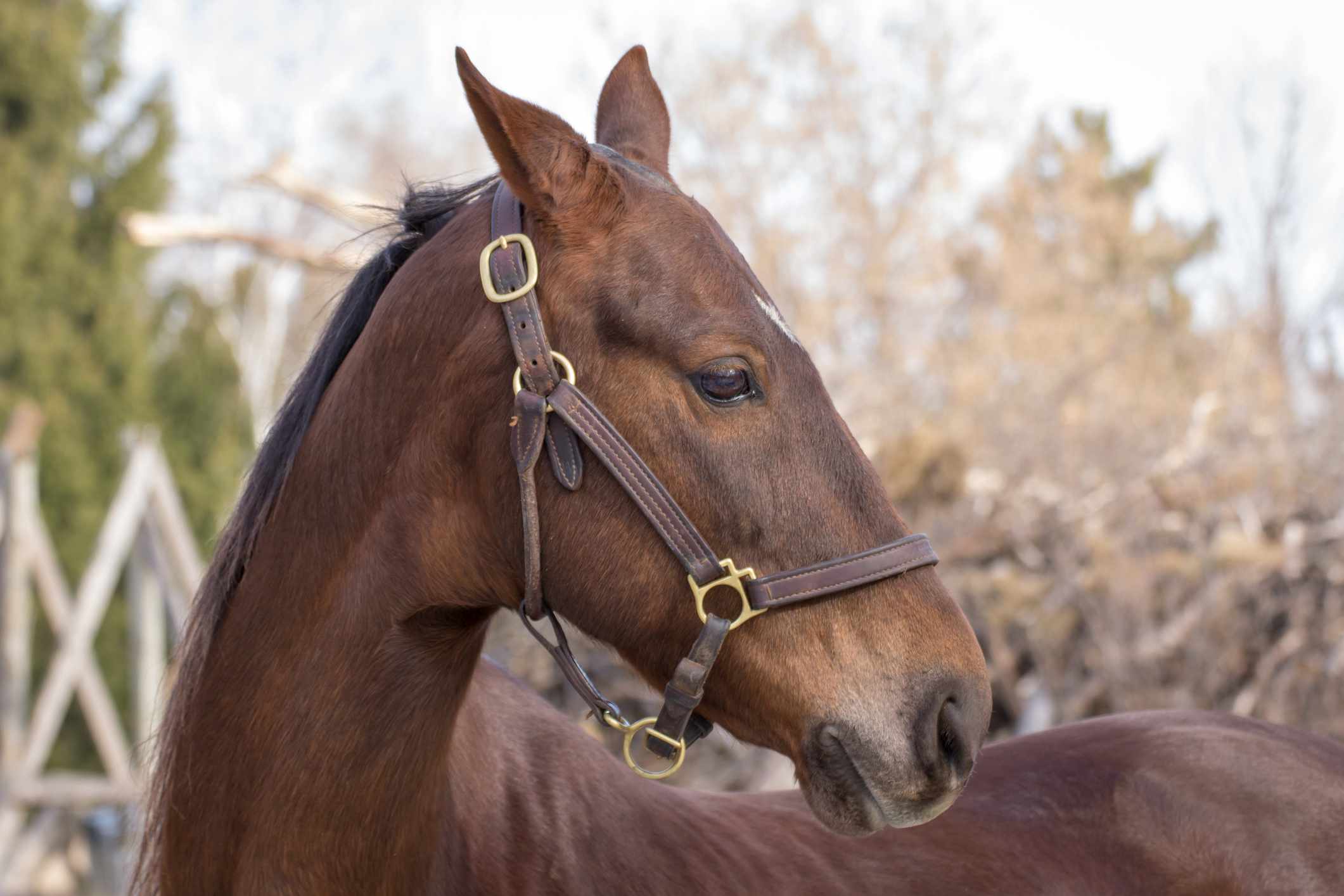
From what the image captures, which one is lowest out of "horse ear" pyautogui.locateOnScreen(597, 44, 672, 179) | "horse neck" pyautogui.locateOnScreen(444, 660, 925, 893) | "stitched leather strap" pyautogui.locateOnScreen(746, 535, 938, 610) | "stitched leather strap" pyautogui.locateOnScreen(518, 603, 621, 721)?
"horse neck" pyautogui.locateOnScreen(444, 660, 925, 893)

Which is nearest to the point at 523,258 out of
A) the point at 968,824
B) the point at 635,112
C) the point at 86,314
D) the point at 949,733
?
the point at 635,112

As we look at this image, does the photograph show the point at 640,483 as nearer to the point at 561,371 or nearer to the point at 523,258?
the point at 561,371

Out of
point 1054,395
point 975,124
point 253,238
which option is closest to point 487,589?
point 253,238

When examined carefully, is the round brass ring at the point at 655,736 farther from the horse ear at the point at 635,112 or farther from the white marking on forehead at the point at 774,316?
the horse ear at the point at 635,112

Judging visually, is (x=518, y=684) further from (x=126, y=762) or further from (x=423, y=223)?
(x=126, y=762)

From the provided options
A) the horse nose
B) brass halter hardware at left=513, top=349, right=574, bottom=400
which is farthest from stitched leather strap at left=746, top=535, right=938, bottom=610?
brass halter hardware at left=513, top=349, right=574, bottom=400

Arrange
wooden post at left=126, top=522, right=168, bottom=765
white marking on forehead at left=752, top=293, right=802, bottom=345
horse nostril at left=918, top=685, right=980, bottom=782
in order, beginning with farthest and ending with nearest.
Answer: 1. wooden post at left=126, top=522, right=168, bottom=765
2. white marking on forehead at left=752, top=293, right=802, bottom=345
3. horse nostril at left=918, top=685, right=980, bottom=782

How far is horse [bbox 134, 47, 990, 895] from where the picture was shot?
1.68 m

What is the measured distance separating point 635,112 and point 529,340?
0.73 metres

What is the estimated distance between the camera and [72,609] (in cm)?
747

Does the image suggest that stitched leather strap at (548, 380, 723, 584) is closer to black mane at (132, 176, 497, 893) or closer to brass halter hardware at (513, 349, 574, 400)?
brass halter hardware at (513, 349, 574, 400)

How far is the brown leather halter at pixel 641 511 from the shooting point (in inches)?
66.2

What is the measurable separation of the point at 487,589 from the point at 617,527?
0.87ft

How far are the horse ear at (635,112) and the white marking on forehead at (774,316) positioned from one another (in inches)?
18.5
